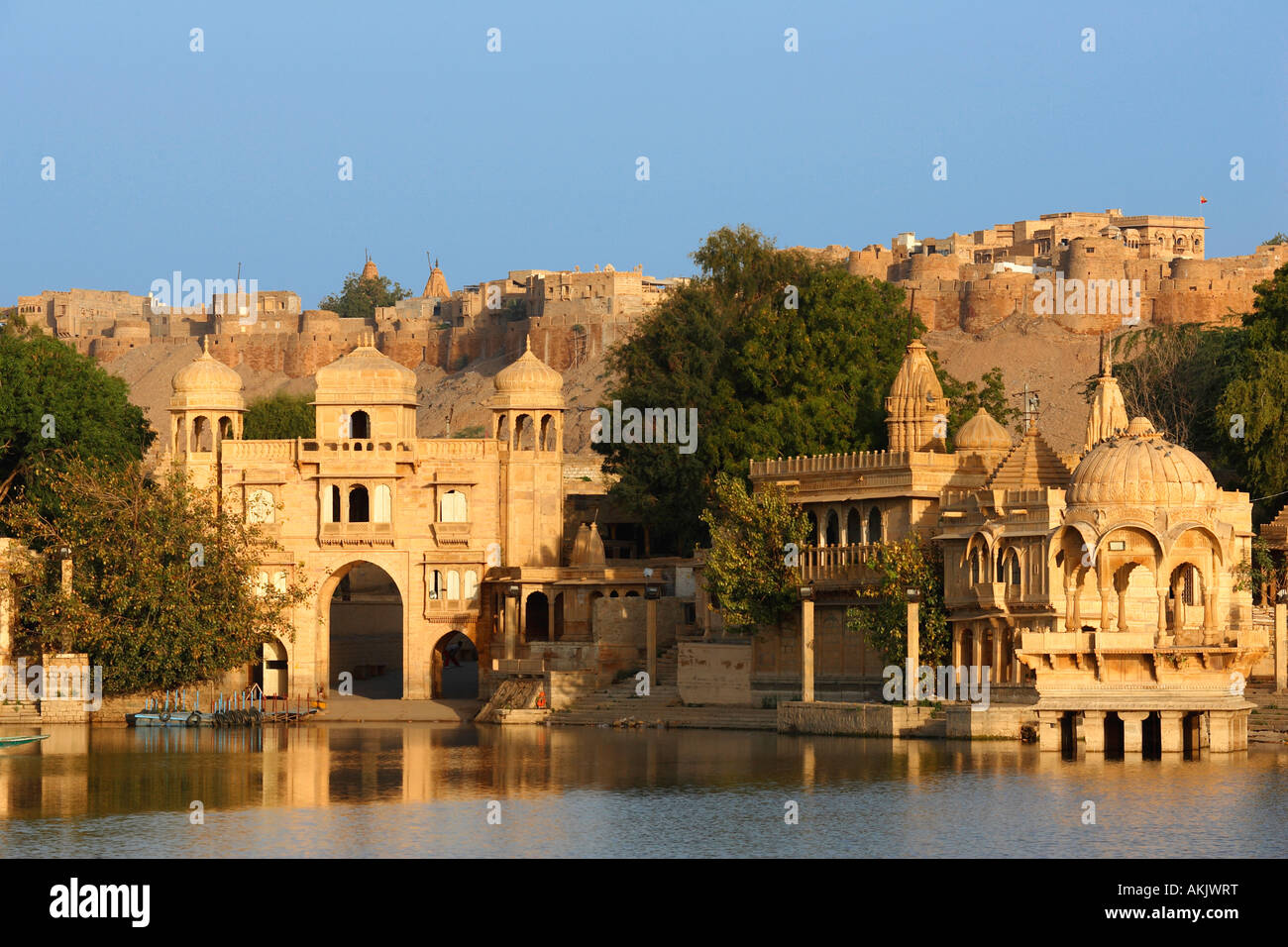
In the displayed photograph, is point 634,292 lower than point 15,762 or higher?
higher

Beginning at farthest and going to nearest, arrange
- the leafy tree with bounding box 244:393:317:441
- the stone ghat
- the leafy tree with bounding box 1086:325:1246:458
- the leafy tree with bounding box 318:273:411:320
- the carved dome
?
1. the leafy tree with bounding box 318:273:411:320
2. the leafy tree with bounding box 244:393:317:441
3. the leafy tree with bounding box 1086:325:1246:458
4. the stone ghat
5. the carved dome

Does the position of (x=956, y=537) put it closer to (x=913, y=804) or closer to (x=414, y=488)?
(x=913, y=804)

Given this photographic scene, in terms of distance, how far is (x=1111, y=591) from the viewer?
160ft

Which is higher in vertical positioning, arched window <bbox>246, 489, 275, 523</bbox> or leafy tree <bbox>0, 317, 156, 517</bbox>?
leafy tree <bbox>0, 317, 156, 517</bbox>

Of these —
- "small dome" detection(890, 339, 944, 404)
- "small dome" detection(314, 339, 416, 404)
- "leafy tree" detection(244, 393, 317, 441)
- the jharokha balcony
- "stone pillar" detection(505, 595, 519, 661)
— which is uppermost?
"leafy tree" detection(244, 393, 317, 441)

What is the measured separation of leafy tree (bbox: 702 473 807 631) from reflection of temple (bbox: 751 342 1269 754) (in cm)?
455

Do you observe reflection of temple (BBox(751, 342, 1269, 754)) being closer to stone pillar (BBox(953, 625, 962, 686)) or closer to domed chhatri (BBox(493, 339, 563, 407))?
stone pillar (BBox(953, 625, 962, 686))

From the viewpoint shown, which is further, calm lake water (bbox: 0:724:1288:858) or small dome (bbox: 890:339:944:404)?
small dome (bbox: 890:339:944:404)

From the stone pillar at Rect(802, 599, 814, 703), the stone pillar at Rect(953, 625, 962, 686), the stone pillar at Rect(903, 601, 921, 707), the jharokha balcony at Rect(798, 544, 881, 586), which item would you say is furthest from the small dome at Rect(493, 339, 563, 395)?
the stone pillar at Rect(903, 601, 921, 707)

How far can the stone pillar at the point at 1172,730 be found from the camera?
150ft

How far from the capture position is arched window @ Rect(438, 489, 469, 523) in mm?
67500
